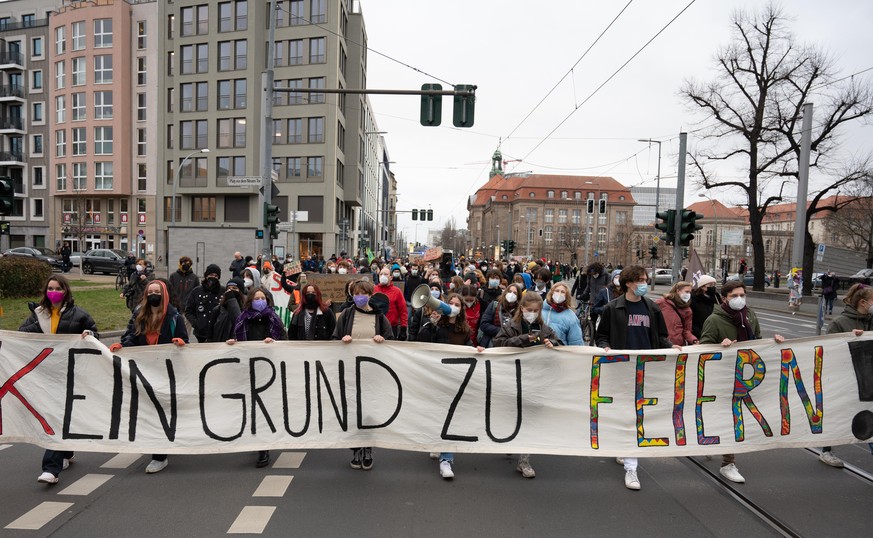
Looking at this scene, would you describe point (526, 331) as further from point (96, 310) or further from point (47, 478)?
point (96, 310)

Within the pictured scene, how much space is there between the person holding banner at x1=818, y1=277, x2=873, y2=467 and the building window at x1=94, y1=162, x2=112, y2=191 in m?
54.5

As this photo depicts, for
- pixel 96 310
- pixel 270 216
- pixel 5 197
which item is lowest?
pixel 96 310

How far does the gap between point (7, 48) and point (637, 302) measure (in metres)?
69.1

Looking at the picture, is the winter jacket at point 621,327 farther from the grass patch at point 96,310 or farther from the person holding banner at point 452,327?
the grass patch at point 96,310

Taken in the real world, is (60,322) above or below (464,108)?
below

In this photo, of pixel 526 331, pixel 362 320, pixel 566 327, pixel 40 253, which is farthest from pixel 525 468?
pixel 40 253

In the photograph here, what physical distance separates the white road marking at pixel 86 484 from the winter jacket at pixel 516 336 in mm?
3434

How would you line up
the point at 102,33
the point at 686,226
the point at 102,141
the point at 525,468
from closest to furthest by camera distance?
1. the point at 525,468
2. the point at 686,226
3. the point at 102,33
4. the point at 102,141

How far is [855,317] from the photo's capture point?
5.39 metres

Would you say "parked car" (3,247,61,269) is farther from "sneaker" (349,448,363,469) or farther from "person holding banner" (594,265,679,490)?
"person holding banner" (594,265,679,490)

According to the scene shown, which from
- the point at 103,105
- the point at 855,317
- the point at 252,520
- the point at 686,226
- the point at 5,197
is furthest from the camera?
the point at 103,105

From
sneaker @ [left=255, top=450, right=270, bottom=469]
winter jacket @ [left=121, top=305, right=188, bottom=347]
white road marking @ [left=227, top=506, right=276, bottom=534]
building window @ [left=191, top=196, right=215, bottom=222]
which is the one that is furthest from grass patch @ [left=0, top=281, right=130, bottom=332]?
building window @ [left=191, top=196, right=215, bottom=222]

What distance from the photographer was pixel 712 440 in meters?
4.95

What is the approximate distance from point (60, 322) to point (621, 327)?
4.99m
